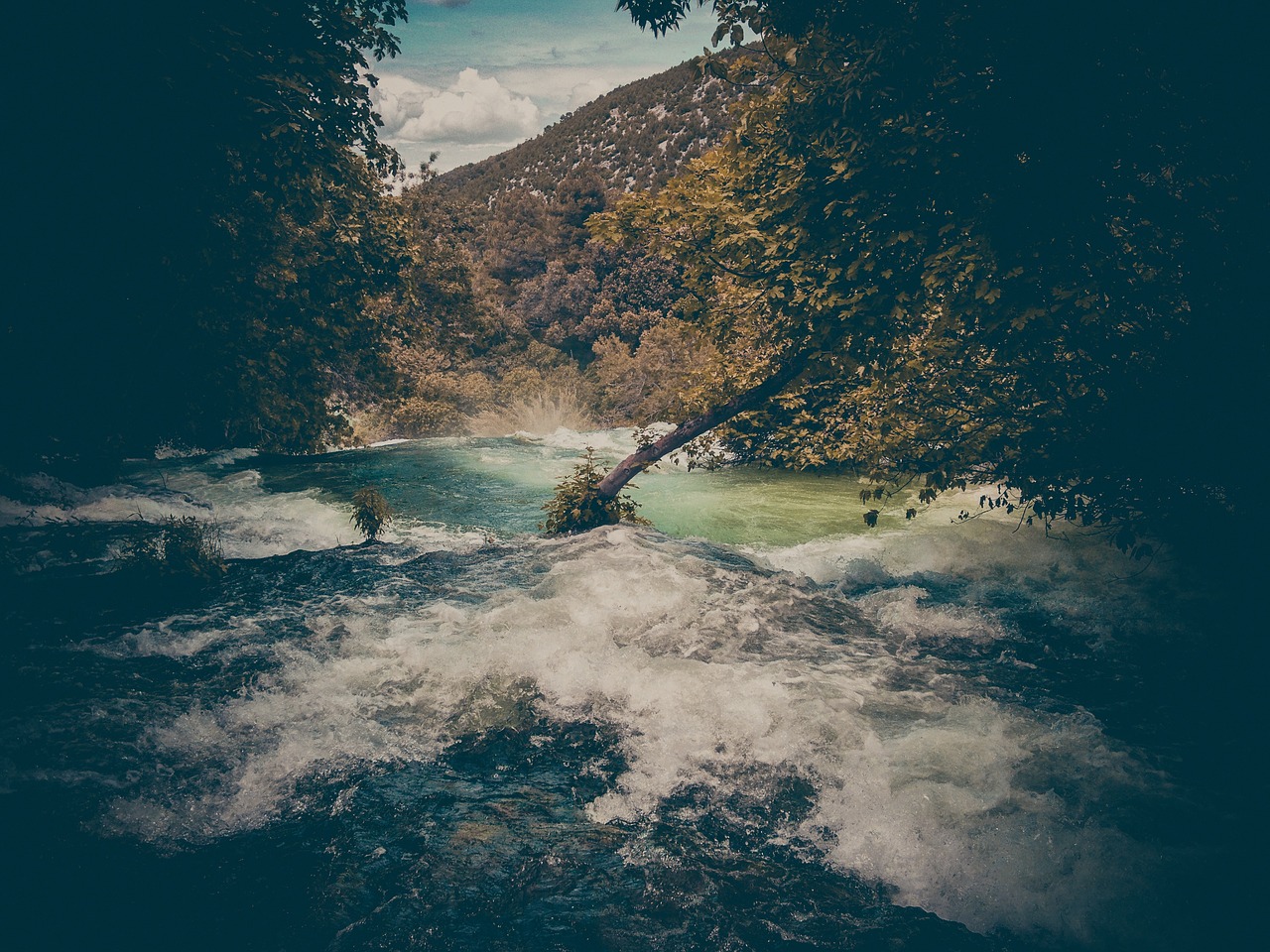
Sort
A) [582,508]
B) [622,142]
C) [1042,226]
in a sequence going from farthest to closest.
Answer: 1. [622,142]
2. [582,508]
3. [1042,226]

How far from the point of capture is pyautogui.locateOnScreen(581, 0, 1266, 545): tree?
17.3 ft

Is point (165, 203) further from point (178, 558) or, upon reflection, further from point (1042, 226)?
point (1042, 226)

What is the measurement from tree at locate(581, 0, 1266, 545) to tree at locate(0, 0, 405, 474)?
4676 mm

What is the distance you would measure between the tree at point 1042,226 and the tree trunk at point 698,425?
9.61 feet

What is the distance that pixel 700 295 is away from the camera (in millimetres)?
10922

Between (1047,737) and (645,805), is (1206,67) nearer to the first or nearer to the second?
(1047,737)

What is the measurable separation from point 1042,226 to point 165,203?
29.0 ft

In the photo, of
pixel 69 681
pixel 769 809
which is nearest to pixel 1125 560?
pixel 769 809

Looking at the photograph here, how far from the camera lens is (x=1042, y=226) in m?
5.66

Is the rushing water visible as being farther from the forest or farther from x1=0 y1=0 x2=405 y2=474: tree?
x1=0 y1=0 x2=405 y2=474: tree

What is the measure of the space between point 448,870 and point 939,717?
4.31 meters

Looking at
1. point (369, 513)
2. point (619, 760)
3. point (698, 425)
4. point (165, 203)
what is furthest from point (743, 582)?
point (165, 203)

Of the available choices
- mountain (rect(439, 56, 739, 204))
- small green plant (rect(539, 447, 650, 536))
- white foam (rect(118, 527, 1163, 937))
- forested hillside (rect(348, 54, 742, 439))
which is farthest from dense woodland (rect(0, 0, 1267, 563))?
mountain (rect(439, 56, 739, 204))

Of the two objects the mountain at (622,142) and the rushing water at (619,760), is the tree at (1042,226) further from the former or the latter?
the mountain at (622,142)
